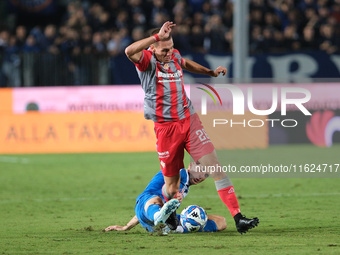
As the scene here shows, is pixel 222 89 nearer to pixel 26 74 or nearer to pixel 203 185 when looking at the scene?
pixel 203 185

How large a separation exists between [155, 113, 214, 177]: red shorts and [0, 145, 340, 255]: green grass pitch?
723 millimetres

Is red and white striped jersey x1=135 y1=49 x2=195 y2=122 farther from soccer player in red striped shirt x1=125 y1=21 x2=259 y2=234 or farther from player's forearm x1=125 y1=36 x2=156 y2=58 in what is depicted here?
player's forearm x1=125 y1=36 x2=156 y2=58

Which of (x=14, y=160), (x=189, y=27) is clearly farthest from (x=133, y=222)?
(x=189, y=27)

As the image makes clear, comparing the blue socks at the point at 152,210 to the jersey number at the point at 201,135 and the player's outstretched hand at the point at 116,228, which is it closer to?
the player's outstretched hand at the point at 116,228

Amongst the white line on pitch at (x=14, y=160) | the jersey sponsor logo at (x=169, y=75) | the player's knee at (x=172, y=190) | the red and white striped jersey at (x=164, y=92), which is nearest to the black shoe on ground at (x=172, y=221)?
the player's knee at (x=172, y=190)

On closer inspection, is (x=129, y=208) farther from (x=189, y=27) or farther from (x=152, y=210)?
(x=189, y=27)

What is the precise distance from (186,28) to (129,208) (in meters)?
10.6

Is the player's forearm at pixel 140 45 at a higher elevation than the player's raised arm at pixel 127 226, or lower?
higher

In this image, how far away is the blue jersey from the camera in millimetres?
7141

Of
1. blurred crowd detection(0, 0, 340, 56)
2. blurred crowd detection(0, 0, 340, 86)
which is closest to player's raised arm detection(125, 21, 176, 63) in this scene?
blurred crowd detection(0, 0, 340, 86)

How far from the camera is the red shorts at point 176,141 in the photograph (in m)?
7.32

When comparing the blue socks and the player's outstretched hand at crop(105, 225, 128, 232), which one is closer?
the blue socks

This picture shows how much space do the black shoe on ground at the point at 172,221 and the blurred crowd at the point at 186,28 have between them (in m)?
11.6

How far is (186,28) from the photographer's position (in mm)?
19141
